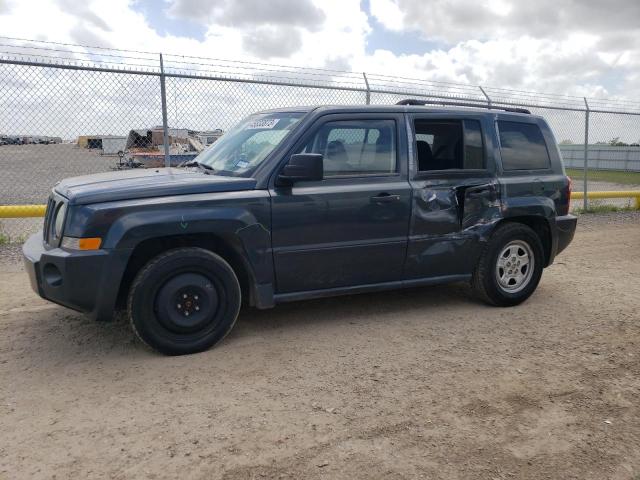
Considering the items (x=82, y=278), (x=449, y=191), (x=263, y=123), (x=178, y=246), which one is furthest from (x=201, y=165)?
(x=449, y=191)

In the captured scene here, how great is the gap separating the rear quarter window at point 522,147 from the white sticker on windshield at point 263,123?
7.19ft

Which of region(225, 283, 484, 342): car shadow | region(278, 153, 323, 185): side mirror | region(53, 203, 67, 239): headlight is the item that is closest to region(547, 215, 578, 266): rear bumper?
region(225, 283, 484, 342): car shadow

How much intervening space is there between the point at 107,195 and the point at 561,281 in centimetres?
504

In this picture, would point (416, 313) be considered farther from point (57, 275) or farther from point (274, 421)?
point (57, 275)

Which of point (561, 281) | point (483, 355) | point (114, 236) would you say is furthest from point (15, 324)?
point (561, 281)

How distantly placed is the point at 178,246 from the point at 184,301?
45 cm

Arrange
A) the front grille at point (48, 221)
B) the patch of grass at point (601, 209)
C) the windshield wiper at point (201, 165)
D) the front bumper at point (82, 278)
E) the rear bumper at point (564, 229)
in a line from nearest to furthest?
1. the front bumper at point (82, 278)
2. the front grille at point (48, 221)
3. the windshield wiper at point (201, 165)
4. the rear bumper at point (564, 229)
5. the patch of grass at point (601, 209)

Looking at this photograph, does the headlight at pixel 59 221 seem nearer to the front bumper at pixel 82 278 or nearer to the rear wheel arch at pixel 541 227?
the front bumper at pixel 82 278

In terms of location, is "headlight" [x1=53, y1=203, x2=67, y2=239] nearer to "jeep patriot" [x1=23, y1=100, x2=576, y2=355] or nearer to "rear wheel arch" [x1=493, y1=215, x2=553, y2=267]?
"jeep patriot" [x1=23, y1=100, x2=576, y2=355]

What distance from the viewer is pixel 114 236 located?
3.77m

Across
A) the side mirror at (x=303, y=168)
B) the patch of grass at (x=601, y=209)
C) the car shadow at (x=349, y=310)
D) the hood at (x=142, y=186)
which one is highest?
the side mirror at (x=303, y=168)

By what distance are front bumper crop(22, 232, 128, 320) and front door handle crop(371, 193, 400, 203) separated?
2.02 meters

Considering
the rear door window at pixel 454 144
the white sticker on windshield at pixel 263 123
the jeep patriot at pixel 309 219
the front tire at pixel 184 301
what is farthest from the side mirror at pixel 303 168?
the rear door window at pixel 454 144

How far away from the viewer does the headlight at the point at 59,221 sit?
392cm
